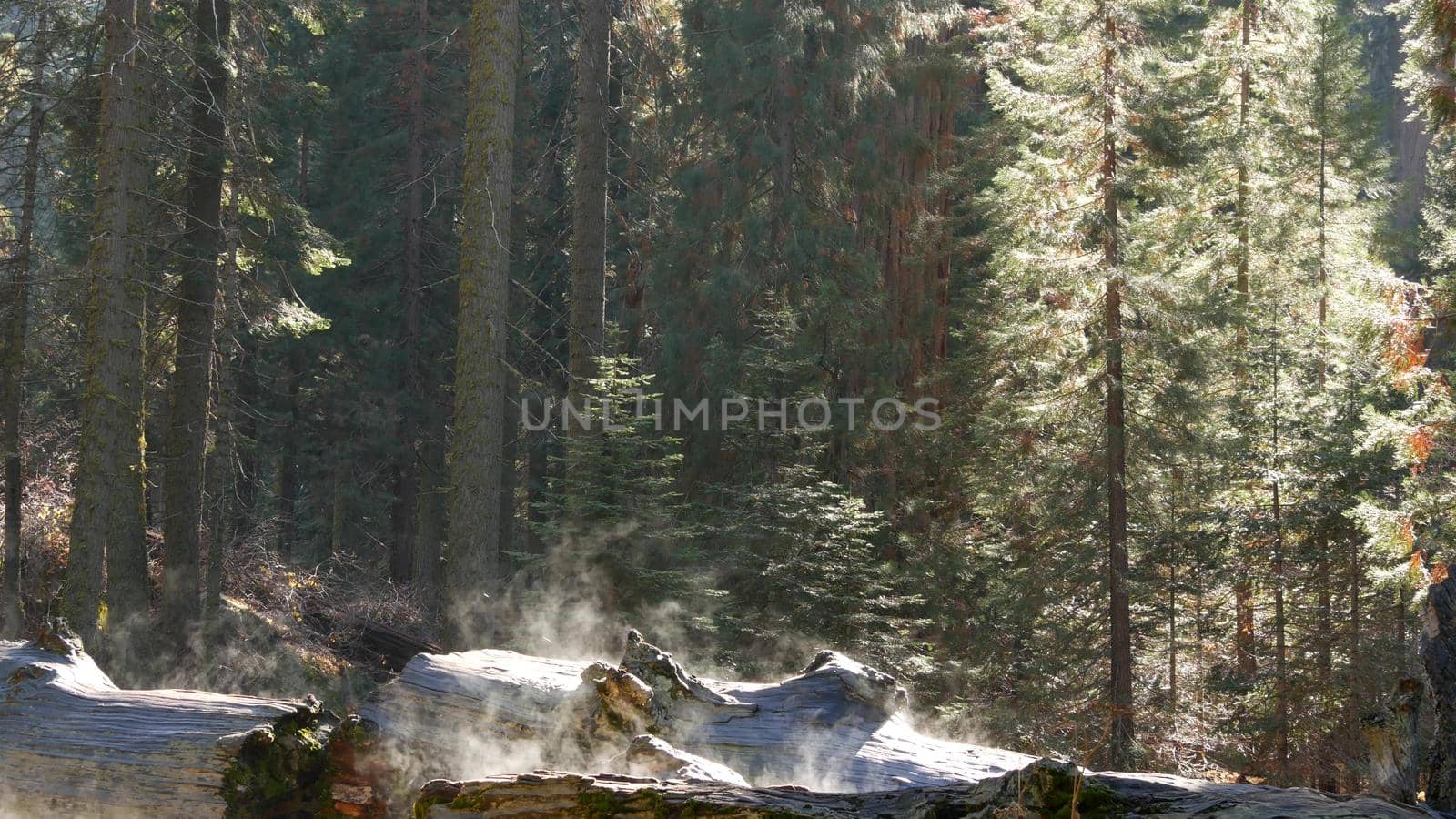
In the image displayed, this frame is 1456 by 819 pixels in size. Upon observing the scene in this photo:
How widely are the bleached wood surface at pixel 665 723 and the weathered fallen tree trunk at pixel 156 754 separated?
0.49 m

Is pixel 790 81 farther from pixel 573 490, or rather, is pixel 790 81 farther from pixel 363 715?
pixel 363 715

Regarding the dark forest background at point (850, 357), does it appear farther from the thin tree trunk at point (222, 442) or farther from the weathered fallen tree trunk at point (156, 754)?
the weathered fallen tree trunk at point (156, 754)

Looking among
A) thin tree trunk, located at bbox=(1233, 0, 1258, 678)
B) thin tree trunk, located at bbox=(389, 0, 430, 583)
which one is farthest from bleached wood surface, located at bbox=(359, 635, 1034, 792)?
thin tree trunk, located at bbox=(389, 0, 430, 583)

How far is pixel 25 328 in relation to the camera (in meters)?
13.4

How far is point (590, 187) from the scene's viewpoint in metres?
14.9

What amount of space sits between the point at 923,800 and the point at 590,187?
1224 cm

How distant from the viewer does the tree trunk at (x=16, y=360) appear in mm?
12078

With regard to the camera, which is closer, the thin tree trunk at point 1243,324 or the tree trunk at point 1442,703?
the tree trunk at point 1442,703

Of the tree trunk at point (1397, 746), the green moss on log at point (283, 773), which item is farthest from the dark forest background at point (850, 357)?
the tree trunk at point (1397, 746)

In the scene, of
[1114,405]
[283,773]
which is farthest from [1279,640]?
[283,773]

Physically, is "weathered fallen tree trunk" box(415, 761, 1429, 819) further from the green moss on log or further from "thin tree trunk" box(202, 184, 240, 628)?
"thin tree trunk" box(202, 184, 240, 628)

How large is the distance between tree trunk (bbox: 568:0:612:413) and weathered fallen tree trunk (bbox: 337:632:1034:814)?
917cm

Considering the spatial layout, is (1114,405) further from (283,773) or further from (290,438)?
(290,438)

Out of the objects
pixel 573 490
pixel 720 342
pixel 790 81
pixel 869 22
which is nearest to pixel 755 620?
pixel 573 490
